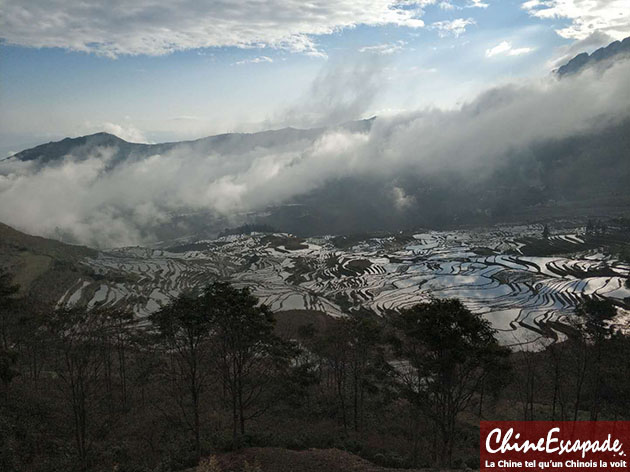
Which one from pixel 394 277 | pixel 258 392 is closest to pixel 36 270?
pixel 258 392

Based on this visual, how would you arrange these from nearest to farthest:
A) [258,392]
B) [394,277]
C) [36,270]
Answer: [258,392], [36,270], [394,277]

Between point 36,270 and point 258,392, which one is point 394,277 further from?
point 36,270

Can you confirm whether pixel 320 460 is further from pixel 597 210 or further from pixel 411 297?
pixel 597 210

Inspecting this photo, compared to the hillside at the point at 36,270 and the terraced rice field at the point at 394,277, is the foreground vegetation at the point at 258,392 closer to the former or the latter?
the terraced rice field at the point at 394,277

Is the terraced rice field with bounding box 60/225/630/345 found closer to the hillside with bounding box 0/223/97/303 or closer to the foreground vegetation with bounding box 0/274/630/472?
the hillside with bounding box 0/223/97/303

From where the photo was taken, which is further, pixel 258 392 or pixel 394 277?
pixel 394 277

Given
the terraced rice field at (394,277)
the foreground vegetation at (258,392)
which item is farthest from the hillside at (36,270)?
the foreground vegetation at (258,392)

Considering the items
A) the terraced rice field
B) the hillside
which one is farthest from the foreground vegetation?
the hillside

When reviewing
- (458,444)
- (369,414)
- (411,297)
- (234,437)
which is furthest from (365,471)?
(411,297)
